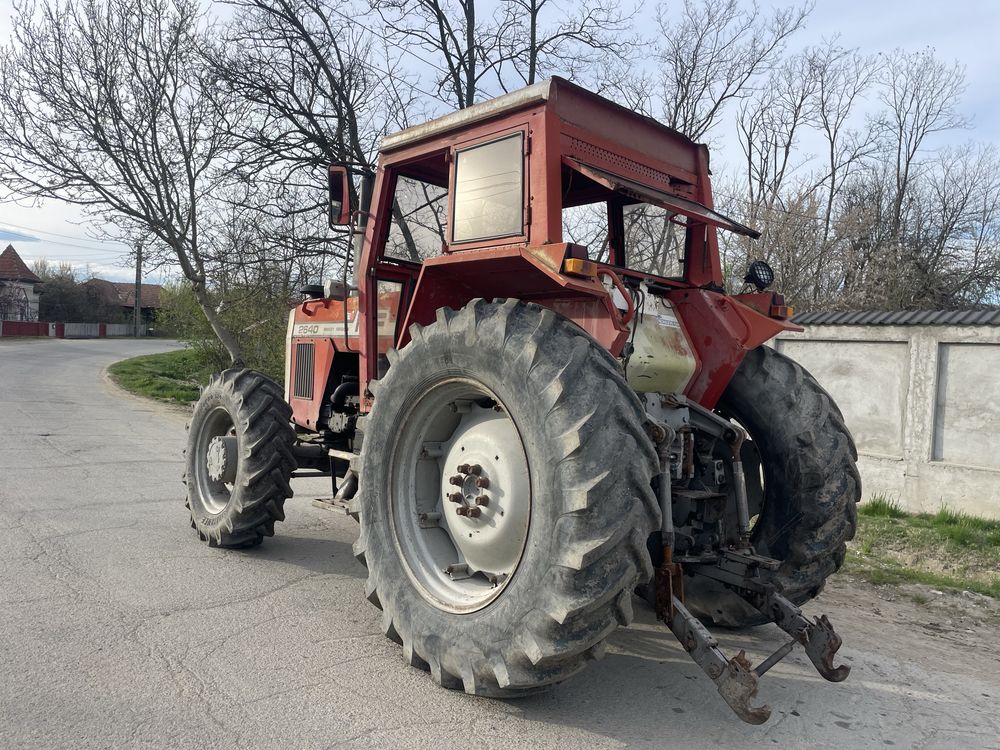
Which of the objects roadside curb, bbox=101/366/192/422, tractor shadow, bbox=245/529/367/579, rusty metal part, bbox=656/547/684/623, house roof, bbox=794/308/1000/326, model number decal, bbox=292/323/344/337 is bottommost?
roadside curb, bbox=101/366/192/422

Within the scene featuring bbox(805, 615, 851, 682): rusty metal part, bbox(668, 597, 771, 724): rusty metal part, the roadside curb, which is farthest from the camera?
the roadside curb

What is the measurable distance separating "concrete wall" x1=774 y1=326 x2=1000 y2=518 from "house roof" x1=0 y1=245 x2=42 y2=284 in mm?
67009

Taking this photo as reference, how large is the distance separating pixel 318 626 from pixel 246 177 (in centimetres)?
1091

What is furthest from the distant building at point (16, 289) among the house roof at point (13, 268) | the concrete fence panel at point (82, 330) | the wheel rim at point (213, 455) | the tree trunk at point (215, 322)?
the wheel rim at point (213, 455)

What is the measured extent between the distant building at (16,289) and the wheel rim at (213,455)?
60.7 metres

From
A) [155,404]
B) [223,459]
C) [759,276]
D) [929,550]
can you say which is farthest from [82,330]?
[759,276]

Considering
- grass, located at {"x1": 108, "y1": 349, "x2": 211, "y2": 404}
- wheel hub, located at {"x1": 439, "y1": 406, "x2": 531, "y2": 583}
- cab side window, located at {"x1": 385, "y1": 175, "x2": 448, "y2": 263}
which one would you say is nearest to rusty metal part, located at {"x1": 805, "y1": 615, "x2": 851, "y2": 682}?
wheel hub, located at {"x1": 439, "y1": 406, "x2": 531, "y2": 583}

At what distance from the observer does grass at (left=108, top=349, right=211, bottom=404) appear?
17938mm

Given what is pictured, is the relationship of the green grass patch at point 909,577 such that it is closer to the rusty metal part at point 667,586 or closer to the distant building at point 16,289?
the rusty metal part at point 667,586

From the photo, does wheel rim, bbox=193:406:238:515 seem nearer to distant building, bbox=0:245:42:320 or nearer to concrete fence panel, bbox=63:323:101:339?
concrete fence panel, bbox=63:323:101:339

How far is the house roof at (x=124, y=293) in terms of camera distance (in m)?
66.0

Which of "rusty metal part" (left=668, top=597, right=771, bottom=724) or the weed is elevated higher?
"rusty metal part" (left=668, top=597, right=771, bottom=724)

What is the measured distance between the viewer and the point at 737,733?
3141 millimetres

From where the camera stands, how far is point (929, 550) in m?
6.96
